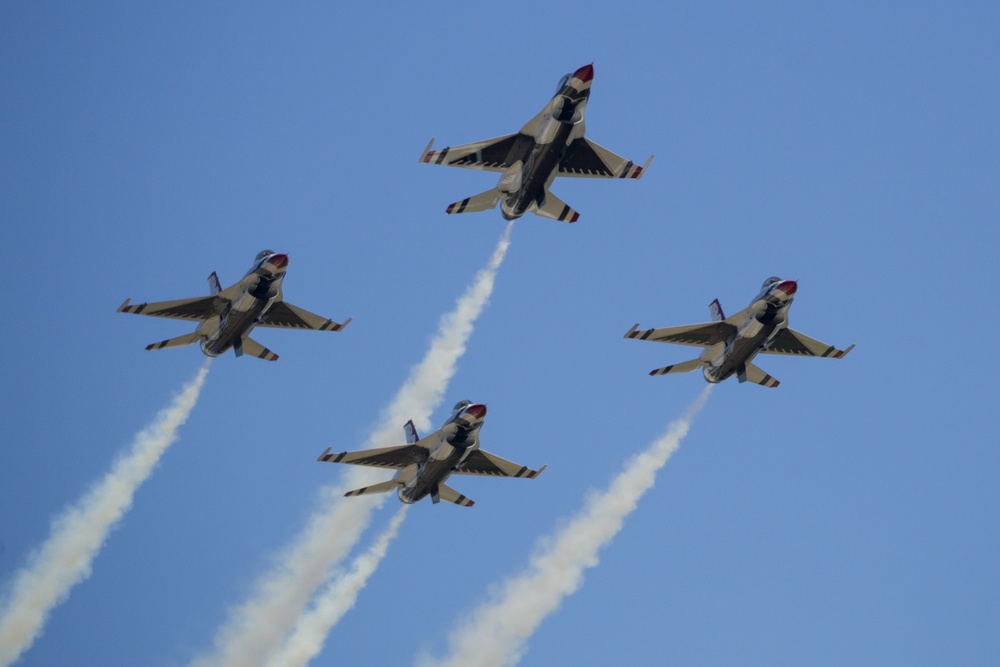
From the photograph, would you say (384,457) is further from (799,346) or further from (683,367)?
(799,346)

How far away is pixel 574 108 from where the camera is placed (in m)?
91.2

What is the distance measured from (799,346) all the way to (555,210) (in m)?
17.9

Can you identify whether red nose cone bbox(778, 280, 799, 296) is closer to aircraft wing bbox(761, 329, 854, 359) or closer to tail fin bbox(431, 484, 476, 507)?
aircraft wing bbox(761, 329, 854, 359)

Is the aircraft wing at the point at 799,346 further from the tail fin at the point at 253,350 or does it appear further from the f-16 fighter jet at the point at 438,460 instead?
the tail fin at the point at 253,350

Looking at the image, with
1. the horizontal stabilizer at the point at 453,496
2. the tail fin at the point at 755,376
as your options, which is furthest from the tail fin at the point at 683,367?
the horizontal stabilizer at the point at 453,496

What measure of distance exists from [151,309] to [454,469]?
20.8 meters

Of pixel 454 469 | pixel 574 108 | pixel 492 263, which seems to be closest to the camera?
pixel 574 108

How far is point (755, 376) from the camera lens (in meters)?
102

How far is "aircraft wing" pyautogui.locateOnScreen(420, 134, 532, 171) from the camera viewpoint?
97.3m

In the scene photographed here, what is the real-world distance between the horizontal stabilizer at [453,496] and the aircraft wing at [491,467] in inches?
60.3

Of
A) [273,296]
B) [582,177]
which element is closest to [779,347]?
[582,177]

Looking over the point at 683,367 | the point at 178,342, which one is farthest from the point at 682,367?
the point at 178,342

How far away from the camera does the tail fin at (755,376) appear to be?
99.9 m

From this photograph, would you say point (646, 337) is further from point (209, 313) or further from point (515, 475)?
point (209, 313)
